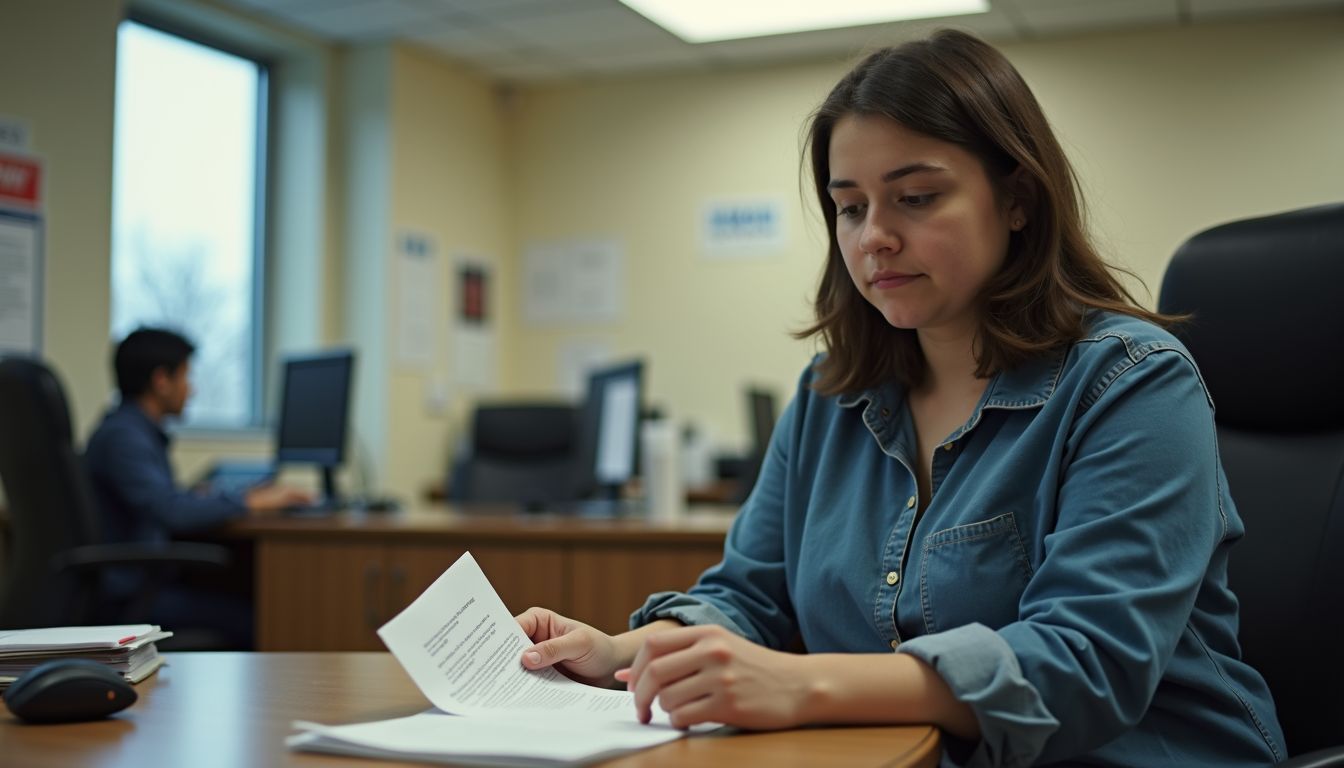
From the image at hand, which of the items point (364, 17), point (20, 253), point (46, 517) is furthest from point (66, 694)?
point (364, 17)

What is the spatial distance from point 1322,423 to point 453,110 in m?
5.35

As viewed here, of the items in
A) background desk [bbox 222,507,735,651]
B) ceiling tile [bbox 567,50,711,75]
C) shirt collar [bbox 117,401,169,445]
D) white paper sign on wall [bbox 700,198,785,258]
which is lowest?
background desk [bbox 222,507,735,651]

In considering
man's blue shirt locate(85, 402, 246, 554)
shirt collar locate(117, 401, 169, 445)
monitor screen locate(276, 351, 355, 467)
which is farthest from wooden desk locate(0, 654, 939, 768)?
monitor screen locate(276, 351, 355, 467)

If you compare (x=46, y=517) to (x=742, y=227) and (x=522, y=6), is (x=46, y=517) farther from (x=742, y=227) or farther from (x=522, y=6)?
(x=742, y=227)

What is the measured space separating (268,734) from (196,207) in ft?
15.5

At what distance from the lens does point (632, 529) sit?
297 cm

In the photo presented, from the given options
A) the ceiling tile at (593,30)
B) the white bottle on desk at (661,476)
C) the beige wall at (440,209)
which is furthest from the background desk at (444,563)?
the ceiling tile at (593,30)

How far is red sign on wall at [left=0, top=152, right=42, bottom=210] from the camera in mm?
4043

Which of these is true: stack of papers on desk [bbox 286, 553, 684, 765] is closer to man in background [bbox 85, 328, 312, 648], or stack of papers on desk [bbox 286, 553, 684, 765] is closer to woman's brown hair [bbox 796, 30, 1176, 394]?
woman's brown hair [bbox 796, 30, 1176, 394]

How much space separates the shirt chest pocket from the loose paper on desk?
311 mm

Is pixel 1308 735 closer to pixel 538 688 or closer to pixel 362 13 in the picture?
pixel 538 688

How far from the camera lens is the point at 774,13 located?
550 centimetres

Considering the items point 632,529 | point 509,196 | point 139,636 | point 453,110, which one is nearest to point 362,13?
point 453,110

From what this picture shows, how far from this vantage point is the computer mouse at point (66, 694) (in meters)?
1.01
